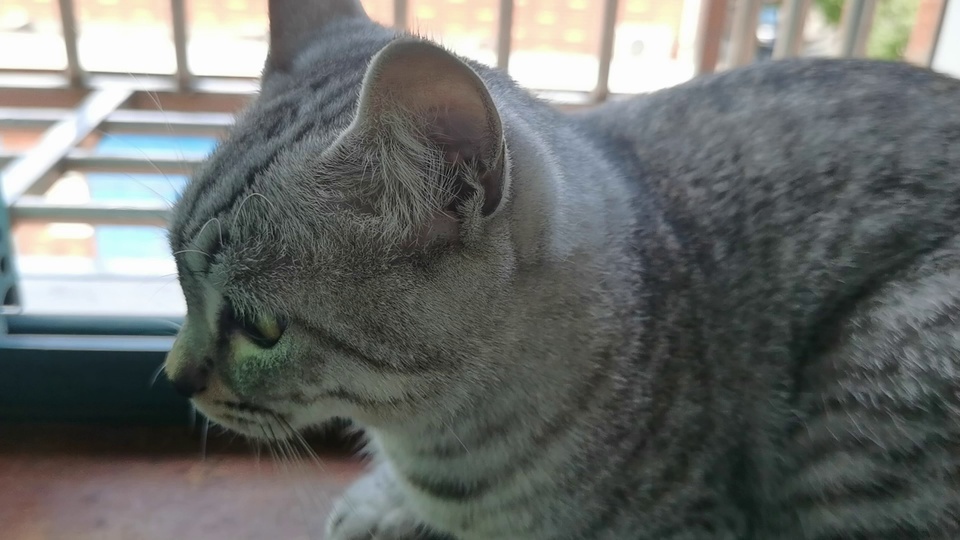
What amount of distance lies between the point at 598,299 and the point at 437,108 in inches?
11.5

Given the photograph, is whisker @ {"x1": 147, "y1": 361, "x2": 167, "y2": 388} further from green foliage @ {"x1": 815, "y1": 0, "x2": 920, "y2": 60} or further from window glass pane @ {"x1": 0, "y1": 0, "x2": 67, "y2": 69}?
green foliage @ {"x1": 815, "y1": 0, "x2": 920, "y2": 60}

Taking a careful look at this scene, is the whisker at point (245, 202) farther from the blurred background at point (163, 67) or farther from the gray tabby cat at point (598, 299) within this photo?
the blurred background at point (163, 67)

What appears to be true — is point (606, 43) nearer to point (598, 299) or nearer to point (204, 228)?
point (598, 299)

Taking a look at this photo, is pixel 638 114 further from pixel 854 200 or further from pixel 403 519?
pixel 403 519

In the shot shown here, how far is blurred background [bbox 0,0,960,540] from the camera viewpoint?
1.05 meters

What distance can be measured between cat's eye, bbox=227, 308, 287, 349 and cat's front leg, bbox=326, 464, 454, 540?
1.02 ft

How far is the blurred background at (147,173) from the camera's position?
105cm

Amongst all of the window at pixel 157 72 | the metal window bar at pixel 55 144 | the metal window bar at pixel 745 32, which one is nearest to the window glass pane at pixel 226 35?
the window at pixel 157 72

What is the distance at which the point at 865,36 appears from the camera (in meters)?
1.53

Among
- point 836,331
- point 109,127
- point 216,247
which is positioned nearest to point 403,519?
point 216,247

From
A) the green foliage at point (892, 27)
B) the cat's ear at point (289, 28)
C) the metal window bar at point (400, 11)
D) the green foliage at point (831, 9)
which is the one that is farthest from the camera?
the green foliage at point (831, 9)

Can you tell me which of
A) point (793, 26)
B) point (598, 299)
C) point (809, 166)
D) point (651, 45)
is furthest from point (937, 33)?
point (598, 299)

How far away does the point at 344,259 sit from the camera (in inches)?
27.6

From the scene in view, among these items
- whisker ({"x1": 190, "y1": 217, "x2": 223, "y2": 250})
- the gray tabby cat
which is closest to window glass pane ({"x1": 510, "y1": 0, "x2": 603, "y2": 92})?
the gray tabby cat
